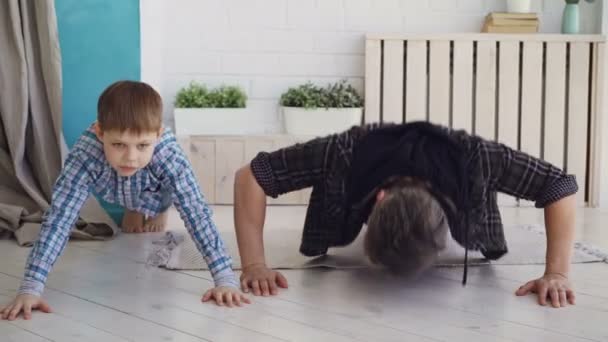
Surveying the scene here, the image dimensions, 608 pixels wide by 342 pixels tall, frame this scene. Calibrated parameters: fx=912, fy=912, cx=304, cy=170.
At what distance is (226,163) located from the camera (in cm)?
368

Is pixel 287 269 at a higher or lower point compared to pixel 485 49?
lower

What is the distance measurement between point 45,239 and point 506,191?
3.27ft

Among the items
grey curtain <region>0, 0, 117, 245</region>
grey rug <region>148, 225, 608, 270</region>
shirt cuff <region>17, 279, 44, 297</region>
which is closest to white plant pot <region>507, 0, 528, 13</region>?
grey rug <region>148, 225, 608, 270</region>

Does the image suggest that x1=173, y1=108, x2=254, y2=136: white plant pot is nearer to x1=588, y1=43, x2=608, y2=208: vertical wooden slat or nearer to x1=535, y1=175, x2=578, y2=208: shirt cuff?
x1=588, y1=43, x2=608, y2=208: vertical wooden slat

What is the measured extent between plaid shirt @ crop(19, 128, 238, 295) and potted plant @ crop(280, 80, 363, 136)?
1.42m

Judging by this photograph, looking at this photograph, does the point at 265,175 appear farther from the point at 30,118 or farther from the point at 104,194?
the point at 30,118

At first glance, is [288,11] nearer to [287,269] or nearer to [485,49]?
[485,49]

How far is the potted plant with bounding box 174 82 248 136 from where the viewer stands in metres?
3.75

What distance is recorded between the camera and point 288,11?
3.88 m

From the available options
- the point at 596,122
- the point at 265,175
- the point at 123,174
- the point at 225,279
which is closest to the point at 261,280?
the point at 225,279

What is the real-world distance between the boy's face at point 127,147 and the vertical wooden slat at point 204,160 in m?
1.68

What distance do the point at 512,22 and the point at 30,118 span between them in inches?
79.1

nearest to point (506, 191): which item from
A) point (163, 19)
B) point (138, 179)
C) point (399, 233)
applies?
point (399, 233)

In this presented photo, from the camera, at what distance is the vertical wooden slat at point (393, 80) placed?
12.4ft
